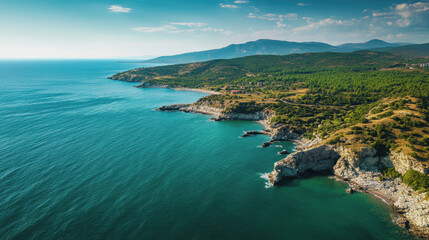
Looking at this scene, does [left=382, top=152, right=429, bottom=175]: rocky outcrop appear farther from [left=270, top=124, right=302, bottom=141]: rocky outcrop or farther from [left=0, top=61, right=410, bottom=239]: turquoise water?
[left=270, top=124, right=302, bottom=141]: rocky outcrop

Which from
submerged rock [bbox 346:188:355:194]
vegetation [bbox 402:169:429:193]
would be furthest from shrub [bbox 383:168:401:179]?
submerged rock [bbox 346:188:355:194]

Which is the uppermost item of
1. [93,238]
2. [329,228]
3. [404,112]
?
[404,112]

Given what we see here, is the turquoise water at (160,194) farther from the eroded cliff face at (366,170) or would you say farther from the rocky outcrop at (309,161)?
the rocky outcrop at (309,161)

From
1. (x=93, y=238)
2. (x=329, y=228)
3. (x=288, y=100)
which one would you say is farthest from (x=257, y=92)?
(x=93, y=238)

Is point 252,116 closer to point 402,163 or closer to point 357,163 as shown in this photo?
point 357,163

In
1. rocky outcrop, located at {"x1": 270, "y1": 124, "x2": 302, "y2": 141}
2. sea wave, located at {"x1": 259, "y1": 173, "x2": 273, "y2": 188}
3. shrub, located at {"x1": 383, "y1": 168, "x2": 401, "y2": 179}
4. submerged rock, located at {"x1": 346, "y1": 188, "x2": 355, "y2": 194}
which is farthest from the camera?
rocky outcrop, located at {"x1": 270, "y1": 124, "x2": 302, "y2": 141}

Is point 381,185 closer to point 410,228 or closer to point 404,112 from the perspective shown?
point 410,228

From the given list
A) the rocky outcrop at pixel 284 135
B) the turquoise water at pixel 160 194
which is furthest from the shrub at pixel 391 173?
the rocky outcrop at pixel 284 135
